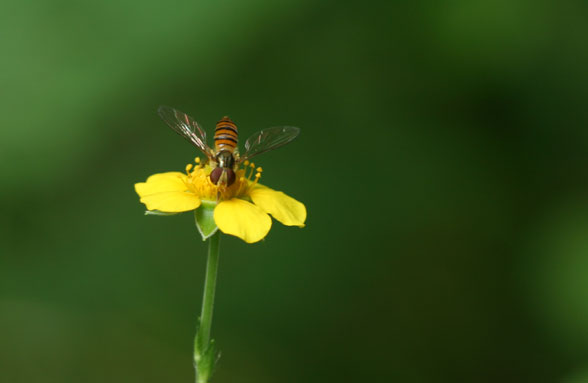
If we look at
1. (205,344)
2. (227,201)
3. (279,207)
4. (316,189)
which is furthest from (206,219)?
(316,189)

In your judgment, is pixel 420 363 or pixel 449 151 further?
pixel 449 151

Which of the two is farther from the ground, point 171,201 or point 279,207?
point 171,201

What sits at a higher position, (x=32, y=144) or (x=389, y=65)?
(x=32, y=144)

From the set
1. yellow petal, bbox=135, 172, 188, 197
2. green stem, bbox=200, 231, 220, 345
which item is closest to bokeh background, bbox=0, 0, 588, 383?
yellow petal, bbox=135, 172, 188, 197

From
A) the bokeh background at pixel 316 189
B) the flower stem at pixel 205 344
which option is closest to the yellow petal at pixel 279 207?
the flower stem at pixel 205 344

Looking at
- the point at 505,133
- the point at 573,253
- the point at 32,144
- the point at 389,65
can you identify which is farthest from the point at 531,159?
the point at 32,144

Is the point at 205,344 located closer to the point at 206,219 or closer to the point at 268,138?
the point at 206,219

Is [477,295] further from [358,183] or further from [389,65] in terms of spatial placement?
[389,65]

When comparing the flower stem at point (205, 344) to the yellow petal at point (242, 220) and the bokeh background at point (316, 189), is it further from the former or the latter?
the bokeh background at point (316, 189)
